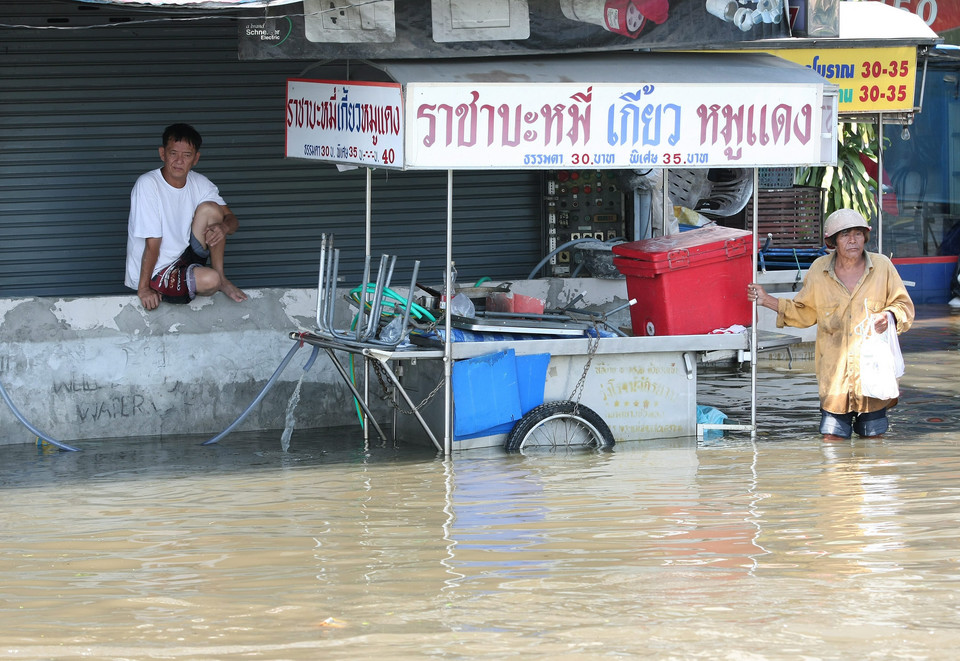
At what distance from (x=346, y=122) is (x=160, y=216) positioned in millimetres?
1758

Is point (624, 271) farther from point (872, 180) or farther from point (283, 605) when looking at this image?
point (872, 180)

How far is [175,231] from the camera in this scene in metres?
8.84

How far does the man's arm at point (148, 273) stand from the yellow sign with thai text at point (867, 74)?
5.31m

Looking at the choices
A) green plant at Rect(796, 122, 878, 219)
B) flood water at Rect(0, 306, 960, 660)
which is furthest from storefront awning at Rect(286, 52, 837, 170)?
green plant at Rect(796, 122, 878, 219)

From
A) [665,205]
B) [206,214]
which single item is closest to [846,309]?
[665,205]

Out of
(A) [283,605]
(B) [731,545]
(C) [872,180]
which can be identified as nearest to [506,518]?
(B) [731,545]

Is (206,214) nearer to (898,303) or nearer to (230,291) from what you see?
(230,291)

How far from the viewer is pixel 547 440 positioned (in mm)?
8141

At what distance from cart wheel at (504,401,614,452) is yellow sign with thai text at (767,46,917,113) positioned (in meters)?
4.09

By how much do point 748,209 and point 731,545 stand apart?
7068mm

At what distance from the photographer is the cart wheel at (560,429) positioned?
798 cm

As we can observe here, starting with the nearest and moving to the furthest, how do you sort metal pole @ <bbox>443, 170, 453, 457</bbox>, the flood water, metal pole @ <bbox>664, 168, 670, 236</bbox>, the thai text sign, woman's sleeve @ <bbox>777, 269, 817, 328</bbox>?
the flood water → the thai text sign → metal pole @ <bbox>443, 170, 453, 457</bbox> → woman's sleeve @ <bbox>777, 269, 817, 328</bbox> → metal pole @ <bbox>664, 168, 670, 236</bbox>

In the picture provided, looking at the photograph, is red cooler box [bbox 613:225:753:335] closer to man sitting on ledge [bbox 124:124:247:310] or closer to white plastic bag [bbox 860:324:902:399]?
white plastic bag [bbox 860:324:902:399]

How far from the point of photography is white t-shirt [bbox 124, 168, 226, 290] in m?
8.69
